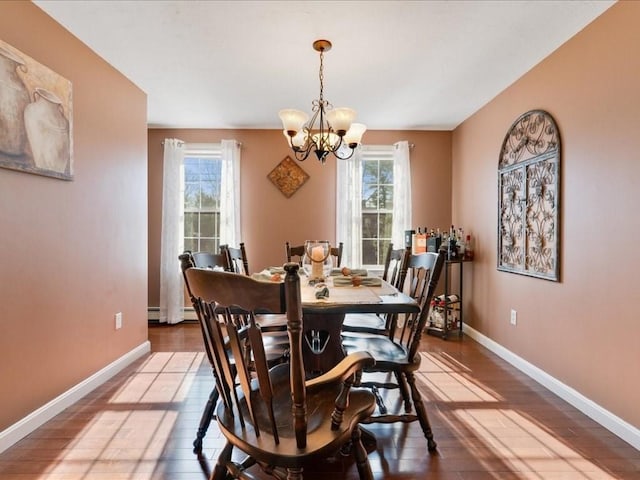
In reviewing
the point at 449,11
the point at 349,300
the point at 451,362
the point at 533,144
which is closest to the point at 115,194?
the point at 349,300

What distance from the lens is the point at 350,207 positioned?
432cm

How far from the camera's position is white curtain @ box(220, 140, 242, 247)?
13.9 ft

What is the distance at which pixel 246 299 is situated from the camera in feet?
3.10

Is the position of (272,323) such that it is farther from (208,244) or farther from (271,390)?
(208,244)

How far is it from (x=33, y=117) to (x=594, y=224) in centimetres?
336

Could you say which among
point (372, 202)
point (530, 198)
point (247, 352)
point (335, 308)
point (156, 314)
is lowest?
point (156, 314)

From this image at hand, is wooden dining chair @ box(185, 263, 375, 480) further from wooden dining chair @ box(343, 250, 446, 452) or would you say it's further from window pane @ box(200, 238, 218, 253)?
window pane @ box(200, 238, 218, 253)

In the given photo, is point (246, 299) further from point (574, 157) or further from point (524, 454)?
point (574, 157)

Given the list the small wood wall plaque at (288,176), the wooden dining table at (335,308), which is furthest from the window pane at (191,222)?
the wooden dining table at (335,308)

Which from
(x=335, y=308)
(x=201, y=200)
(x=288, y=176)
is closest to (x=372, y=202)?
(x=288, y=176)

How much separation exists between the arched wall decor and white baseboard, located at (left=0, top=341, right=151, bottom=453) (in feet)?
10.9

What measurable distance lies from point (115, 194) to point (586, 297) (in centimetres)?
344

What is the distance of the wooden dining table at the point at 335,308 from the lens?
1.51 metres

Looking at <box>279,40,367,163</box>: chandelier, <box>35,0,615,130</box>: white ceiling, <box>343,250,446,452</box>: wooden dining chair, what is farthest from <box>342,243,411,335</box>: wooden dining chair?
<box>35,0,615,130</box>: white ceiling
